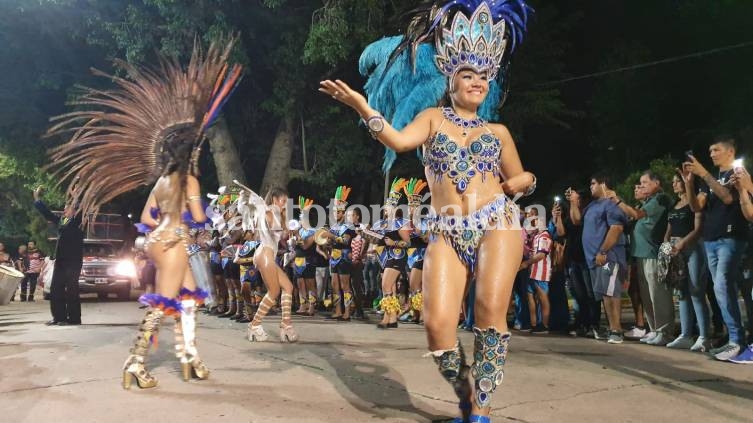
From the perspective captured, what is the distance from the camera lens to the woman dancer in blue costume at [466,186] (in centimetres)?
341

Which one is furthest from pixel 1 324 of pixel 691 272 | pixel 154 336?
pixel 691 272

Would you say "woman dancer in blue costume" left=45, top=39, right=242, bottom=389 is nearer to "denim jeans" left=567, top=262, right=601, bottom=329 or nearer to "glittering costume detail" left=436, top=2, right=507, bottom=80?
"glittering costume detail" left=436, top=2, right=507, bottom=80

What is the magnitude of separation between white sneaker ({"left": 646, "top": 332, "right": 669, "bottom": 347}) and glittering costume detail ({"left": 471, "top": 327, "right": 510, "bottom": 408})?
4285 millimetres

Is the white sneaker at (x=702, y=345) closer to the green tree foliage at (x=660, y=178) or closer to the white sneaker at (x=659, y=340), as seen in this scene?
the white sneaker at (x=659, y=340)

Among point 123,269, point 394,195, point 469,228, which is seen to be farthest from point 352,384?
point 123,269

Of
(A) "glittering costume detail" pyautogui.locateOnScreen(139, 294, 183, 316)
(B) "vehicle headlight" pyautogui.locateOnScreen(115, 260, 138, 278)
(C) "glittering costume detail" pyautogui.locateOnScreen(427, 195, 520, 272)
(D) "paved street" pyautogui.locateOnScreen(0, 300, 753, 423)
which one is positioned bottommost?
(D) "paved street" pyautogui.locateOnScreen(0, 300, 753, 423)

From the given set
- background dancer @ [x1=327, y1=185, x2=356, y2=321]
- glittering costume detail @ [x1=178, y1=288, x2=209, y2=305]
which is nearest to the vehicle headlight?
background dancer @ [x1=327, y1=185, x2=356, y2=321]

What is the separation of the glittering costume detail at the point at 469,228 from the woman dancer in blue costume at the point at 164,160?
2.46 metres

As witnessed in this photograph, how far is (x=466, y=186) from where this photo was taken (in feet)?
11.8

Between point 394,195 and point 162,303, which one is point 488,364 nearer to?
point 162,303

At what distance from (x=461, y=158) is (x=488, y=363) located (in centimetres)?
119

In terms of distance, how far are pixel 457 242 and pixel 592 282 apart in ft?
14.9

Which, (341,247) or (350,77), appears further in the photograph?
(350,77)

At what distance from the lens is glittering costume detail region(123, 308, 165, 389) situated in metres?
4.67
